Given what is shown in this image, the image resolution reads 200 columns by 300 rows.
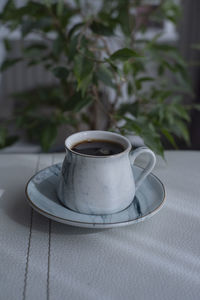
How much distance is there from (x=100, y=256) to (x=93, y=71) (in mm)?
343

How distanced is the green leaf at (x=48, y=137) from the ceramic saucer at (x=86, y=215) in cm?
28

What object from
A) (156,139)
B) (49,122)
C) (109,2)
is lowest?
(49,122)

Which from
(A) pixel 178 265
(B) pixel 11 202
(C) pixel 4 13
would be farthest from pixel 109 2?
(A) pixel 178 265

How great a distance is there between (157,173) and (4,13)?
0.48 m

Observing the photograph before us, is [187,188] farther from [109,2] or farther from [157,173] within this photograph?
[109,2]

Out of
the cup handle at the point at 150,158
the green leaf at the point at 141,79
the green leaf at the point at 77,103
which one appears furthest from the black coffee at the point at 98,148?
the green leaf at the point at 141,79

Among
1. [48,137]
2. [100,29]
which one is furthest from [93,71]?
[48,137]

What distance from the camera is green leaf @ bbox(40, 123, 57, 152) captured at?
0.81 metres

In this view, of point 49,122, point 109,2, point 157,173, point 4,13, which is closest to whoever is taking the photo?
point 157,173

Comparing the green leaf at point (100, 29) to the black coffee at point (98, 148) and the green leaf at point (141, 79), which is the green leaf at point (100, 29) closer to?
the green leaf at point (141, 79)

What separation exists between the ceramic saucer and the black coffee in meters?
0.07

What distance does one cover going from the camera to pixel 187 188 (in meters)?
0.55

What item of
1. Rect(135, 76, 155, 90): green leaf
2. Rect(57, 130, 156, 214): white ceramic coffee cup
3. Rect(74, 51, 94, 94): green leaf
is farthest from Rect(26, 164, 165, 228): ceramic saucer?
Rect(135, 76, 155, 90): green leaf

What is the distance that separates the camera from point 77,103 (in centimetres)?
64
